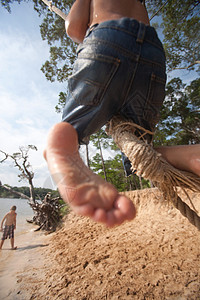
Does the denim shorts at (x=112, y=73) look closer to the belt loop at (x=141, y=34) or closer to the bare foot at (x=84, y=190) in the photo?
the belt loop at (x=141, y=34)

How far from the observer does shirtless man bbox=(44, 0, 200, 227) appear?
31.7 inches

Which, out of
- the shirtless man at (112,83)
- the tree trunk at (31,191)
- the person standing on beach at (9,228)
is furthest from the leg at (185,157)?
the tree trunk at (31,191)

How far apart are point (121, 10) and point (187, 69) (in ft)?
32.1

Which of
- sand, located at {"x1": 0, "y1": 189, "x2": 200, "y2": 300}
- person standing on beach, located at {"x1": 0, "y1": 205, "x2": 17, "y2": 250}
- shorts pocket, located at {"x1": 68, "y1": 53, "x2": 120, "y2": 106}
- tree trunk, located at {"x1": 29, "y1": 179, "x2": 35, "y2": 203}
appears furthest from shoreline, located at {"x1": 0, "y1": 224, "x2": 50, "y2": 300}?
tree trunk, located at {"x1": 29, "y1": 179, "x2": 35, "y2": 203}

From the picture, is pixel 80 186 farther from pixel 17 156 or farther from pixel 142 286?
pixel 17 156

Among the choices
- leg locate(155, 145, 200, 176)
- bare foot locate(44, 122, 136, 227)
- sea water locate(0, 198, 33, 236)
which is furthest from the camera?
sea water locate(0, 198, 33, 236)

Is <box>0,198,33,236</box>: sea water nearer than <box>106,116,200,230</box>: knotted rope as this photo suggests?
No

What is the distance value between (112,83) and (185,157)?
26.4 inches

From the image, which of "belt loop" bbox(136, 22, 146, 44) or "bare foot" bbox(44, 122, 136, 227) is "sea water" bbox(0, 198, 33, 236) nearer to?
"bare foot" bbox(44, 122, 136, 227)

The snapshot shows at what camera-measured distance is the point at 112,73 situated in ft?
2.95

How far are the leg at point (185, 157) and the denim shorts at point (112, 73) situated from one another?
406mm

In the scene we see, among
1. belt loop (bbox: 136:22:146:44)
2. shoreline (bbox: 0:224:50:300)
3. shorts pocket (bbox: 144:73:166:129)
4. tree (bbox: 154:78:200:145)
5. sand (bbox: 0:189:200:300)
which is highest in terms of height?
tree (bbox: 154:78:200:145)

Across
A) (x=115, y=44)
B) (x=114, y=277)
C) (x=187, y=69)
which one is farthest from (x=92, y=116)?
(x=187, y=69)

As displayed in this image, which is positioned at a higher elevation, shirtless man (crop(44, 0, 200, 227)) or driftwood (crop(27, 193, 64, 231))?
shirtless man (crop(44, 0, 200, 227))
